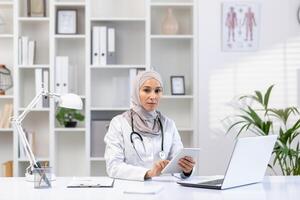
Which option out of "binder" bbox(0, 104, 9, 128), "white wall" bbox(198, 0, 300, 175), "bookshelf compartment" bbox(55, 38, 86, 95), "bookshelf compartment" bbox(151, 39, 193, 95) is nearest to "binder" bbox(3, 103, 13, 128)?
"binder" bbox(0, 104, 9, 128)

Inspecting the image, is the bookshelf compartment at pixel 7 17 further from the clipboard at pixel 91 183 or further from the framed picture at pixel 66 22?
the clipboard at pixel 91 183

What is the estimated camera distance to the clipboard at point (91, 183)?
2.72 m

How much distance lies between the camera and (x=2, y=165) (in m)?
4.97

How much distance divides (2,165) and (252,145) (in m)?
2.97

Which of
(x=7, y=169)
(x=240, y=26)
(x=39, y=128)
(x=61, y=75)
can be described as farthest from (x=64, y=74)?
(x=240, y=26)

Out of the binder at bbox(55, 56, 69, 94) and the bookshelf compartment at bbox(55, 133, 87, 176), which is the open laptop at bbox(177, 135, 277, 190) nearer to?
the binder at bbox(55, 56, 69, 94)

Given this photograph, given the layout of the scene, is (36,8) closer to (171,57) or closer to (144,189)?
(171,57)

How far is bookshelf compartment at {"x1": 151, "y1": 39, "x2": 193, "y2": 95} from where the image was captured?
16.5 ft

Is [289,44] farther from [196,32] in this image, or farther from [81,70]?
[81,70]

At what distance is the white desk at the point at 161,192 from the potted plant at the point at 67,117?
6.49 ft

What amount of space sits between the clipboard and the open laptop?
1.19 feet

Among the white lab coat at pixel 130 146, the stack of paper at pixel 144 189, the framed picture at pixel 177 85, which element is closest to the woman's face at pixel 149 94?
the white lab coat at pixel 130 146

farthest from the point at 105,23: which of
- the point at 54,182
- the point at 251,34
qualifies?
the point at 54,182

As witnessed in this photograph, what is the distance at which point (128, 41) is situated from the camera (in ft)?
16.6
